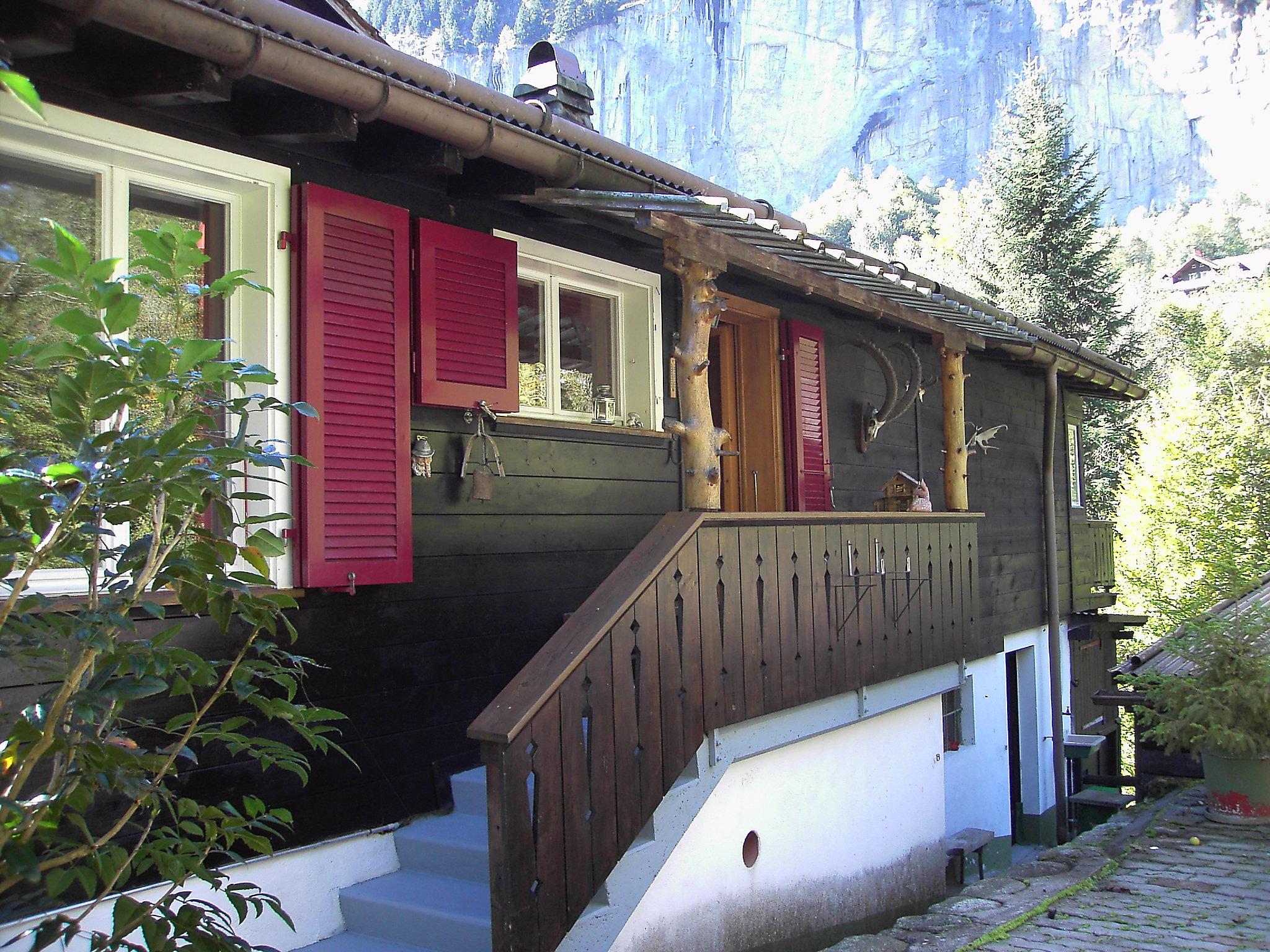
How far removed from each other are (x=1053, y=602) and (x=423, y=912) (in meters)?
9.18

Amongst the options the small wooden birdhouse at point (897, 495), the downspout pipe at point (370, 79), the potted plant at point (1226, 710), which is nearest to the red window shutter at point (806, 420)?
the small wooden birdhouse at point (897, 495)

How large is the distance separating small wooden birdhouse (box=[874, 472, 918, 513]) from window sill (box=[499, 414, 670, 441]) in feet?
6.13

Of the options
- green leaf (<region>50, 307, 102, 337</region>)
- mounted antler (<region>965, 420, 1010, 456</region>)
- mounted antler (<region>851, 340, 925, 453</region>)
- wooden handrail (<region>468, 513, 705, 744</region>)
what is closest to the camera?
green leaf (<region>50, 307, 102, 337</region>)

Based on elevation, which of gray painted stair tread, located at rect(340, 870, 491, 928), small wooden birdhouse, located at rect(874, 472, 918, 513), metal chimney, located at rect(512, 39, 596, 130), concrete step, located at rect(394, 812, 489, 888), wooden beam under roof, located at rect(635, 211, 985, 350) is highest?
metal chimney, located at rect(512, 39, 596, 130)

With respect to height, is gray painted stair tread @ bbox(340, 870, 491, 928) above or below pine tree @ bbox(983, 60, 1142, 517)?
below

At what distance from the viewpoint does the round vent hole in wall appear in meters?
5.04

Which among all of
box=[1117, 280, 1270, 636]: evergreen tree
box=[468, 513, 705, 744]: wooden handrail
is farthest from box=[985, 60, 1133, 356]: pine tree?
box=[468, 513, 705, 744]: wooden handrail

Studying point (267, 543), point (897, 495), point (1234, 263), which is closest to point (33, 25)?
point (267, 543)

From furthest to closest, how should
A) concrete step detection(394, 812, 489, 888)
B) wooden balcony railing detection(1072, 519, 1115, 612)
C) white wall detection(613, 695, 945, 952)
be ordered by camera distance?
1. wooden balcony railing detection(1072, 519, 1115, 612)
2. white wall detection(613, 695, 945, 952)
3. concrete step detection(394, 812, 489, 888)

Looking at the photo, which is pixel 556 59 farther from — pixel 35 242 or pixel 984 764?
pixel 984 764

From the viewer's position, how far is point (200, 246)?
413 centimetres

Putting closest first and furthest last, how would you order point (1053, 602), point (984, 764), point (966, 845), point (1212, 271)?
point (966, 845), point (984, 764), point (1053, 602), point (1212, 271)

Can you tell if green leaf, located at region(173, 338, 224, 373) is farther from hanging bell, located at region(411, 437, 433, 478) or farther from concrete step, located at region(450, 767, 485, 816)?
concrete step, located at region(450, 767, 485, 816)

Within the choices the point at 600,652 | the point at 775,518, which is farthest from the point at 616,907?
the point at 775,518
